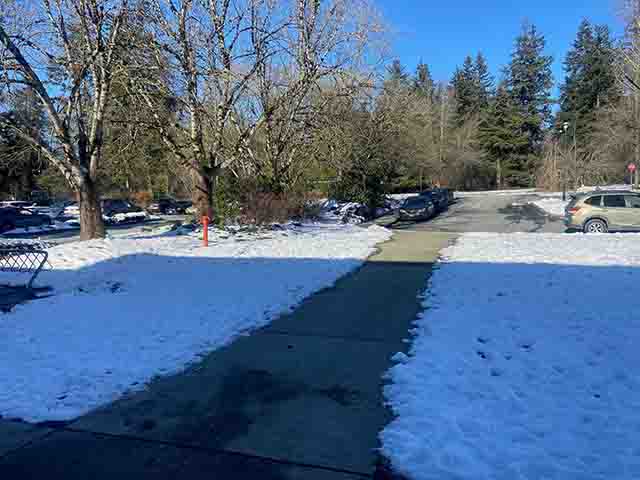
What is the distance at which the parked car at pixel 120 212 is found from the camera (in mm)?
34125

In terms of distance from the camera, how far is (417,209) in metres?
29.1

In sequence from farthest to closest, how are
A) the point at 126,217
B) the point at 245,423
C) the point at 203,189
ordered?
the point at 126,217, the point at 203,189, the point at 245,423

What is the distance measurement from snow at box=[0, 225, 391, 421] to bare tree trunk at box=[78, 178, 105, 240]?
1.96 meters

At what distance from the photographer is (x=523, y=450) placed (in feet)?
11.3

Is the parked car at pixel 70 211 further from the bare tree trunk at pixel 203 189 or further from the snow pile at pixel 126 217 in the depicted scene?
the bare tree trunk at pixel 203 189

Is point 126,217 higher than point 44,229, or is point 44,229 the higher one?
point 126,217

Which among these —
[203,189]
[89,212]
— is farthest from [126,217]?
[89,212]

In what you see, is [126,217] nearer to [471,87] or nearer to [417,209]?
[417,209]

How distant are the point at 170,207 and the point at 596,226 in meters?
32.2

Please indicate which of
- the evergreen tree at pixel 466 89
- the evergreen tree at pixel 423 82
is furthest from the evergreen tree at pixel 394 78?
the evergreen tree at pixel 466 89

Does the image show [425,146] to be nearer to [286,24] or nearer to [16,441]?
[286,24]

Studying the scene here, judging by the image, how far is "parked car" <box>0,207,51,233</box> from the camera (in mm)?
28266

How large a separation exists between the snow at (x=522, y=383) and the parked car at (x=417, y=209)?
19815mm

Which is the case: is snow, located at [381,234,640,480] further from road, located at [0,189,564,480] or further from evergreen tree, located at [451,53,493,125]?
evergreen tree, located at [451,53,493,125]
